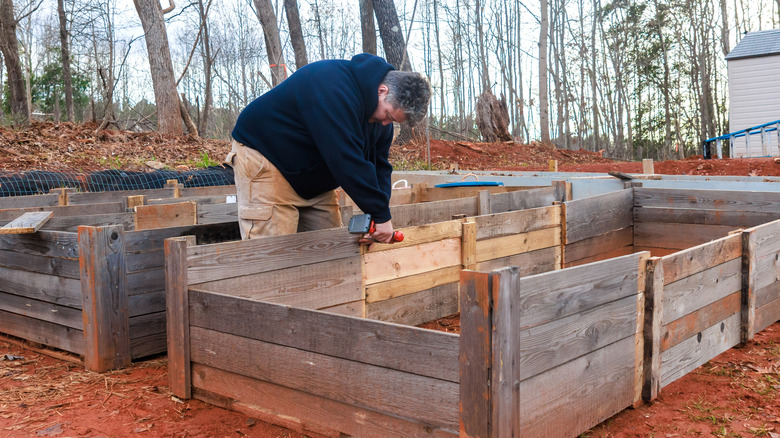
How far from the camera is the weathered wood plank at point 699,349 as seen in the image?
356 cm

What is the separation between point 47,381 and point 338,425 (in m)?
2.08

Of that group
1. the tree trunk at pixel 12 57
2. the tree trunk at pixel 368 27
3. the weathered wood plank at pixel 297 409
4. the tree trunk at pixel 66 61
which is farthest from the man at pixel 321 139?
the tree trunk at pixel 66 61

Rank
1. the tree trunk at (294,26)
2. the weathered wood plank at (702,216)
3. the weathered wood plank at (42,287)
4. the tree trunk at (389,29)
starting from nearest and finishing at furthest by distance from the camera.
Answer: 1. the weathered wood plank at (42,287)
2. the weathered wood plank at (702,216)
3. the tree trunk at (389,29)
4. the tree trunk at (294,26)

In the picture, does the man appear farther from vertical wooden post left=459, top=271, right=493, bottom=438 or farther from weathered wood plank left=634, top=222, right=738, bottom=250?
weathered wood plank left=634, top=222, right=738, bottom=250

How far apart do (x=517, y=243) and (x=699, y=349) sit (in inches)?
80.9

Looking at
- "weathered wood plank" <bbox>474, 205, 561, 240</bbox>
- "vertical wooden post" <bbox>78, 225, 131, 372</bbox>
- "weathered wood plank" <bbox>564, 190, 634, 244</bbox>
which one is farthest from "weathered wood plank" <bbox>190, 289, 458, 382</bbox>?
"weathered wood plank" <bbox>564, 190, 634, 244</bbox>

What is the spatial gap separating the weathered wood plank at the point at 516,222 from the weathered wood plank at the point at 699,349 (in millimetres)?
1892

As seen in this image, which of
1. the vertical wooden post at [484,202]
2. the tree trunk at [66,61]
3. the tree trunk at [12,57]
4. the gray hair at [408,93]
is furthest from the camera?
the tree trunk at [66,61]

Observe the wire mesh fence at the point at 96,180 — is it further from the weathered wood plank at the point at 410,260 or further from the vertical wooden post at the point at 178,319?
the vertical wooden post at the point at 178,319

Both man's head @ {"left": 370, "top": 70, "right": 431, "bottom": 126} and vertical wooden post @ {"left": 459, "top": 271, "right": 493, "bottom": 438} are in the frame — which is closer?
vertical wooden post @ {"left": 459, "top": 271, "right": 493, "bottom": 438}

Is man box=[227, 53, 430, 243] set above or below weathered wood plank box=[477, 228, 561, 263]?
above

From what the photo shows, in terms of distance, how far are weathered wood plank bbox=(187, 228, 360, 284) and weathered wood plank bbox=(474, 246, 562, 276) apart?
1772mm

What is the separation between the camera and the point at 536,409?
8.73 feet

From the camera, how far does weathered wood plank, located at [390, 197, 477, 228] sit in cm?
606
